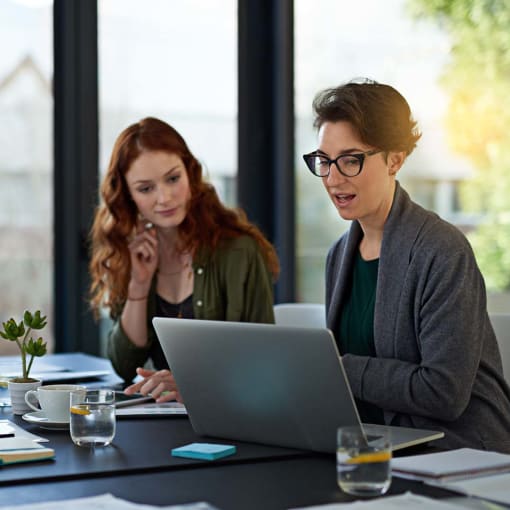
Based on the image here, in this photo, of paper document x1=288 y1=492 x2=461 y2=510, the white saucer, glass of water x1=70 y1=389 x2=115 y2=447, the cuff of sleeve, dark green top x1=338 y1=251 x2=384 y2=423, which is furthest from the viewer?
dark green top x1=338 y1=251 x2=384 y2=423

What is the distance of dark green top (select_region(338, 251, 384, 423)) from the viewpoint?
214 centimetres

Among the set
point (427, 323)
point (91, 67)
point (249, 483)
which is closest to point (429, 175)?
A: point (91, 67)

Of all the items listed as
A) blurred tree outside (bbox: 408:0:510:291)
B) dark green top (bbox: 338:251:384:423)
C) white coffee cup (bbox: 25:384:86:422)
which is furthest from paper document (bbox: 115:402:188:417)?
blurred tree outside (bbox: 408:0:510:291)

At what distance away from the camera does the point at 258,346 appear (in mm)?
1543

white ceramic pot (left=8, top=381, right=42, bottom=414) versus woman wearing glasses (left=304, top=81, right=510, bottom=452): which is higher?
woman wearing glasses (left=304, top=81, right=510, bottom=452)

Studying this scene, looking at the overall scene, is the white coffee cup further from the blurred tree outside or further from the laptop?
the blurred tree outside

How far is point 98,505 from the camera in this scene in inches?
47.4

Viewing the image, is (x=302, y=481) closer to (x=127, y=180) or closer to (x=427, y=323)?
(x=427, y=323)

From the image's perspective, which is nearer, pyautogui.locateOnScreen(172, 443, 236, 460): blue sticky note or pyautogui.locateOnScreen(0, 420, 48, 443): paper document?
pyautogui.locateOnScreen(172, 443, 236, 460): blue sticky note

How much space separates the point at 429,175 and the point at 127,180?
1.63 meters

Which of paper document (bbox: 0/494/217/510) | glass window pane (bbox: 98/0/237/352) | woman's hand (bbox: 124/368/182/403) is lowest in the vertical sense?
paper document (bbox: 0/494/217/510)

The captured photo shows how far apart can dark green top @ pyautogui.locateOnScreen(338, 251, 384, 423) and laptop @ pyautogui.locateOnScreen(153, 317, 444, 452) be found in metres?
0.49

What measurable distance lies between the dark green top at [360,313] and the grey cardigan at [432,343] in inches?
4.4

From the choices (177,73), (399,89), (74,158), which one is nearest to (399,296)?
(399,89)
